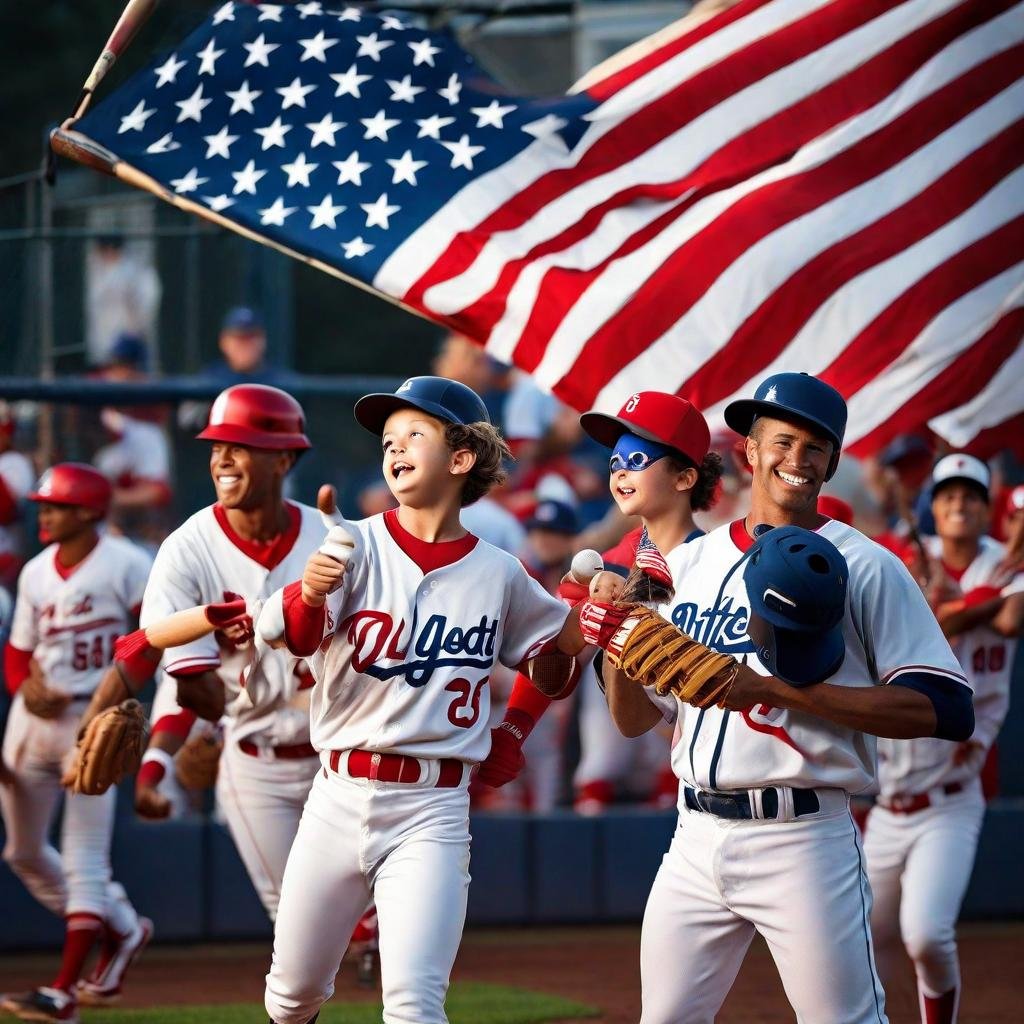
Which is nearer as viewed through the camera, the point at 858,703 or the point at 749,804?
the point at 858,703

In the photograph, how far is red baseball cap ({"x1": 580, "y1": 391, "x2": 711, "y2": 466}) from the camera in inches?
201

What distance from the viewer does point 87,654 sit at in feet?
26.4

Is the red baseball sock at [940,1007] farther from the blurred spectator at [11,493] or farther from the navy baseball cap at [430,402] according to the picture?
the blurred spectator at [11,493]

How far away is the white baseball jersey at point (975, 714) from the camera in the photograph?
6762 mm

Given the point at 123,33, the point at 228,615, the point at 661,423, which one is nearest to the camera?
the point at 228,615

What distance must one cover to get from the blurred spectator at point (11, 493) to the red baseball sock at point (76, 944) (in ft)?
8.64

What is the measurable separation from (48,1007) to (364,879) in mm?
2705

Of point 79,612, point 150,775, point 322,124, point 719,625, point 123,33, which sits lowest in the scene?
point 150,775

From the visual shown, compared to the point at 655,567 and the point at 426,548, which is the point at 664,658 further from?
the point at 426,548

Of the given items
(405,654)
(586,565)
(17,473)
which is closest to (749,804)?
(586,565)

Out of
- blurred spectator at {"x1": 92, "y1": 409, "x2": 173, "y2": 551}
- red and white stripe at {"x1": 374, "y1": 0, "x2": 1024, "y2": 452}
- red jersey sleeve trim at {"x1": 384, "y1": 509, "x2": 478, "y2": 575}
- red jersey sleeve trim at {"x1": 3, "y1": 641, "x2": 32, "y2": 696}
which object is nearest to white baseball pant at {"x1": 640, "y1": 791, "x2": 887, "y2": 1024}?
red jersey sleeve trim at {"x1": 384, "y1": 509, "x2": 478, "y2": 575}

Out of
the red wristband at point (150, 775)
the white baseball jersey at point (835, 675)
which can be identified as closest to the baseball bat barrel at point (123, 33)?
the red wristband at point (150, 775)

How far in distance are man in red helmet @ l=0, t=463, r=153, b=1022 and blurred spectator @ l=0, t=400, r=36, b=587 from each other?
55.2 inches

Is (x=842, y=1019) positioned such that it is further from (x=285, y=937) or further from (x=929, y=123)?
(x=929, y=123)
